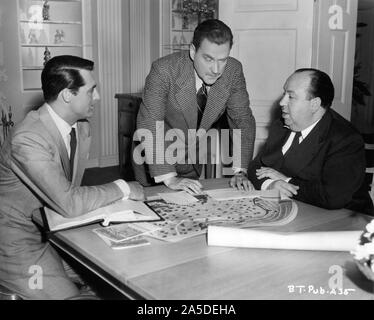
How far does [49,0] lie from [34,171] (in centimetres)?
439

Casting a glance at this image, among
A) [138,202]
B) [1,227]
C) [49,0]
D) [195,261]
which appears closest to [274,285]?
[195,261]

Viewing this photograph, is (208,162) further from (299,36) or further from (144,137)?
(299,36)

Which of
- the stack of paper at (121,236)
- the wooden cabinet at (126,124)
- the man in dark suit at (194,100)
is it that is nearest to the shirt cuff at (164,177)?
the man in dark suit at (194,100)

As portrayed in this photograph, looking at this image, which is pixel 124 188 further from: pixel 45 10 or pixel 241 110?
pixel 45 10

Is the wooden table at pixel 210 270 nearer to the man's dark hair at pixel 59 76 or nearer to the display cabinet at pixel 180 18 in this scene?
the man's dark hair at pixel 59 76

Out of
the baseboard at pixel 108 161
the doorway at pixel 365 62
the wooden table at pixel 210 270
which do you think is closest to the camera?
the wooden table at pixel 210 270

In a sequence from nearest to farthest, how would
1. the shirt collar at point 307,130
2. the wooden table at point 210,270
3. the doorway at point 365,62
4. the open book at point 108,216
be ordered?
the wooden table at point 210,270 → the open book at point 108,216 → the shirt collar at point 307,130 → the doorway at point 365,62

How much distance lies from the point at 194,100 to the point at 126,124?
2.84m

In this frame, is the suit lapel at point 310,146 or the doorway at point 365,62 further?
the doorway at point 365,62

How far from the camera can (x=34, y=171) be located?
189 centimetres

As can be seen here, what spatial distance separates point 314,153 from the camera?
2.36 m

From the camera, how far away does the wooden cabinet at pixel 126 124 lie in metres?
5.40

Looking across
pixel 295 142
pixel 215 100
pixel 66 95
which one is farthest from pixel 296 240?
pixel 215 100

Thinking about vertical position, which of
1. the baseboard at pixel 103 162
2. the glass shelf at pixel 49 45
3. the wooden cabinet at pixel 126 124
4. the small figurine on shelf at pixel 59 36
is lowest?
the baseboard at pixel 103 162
